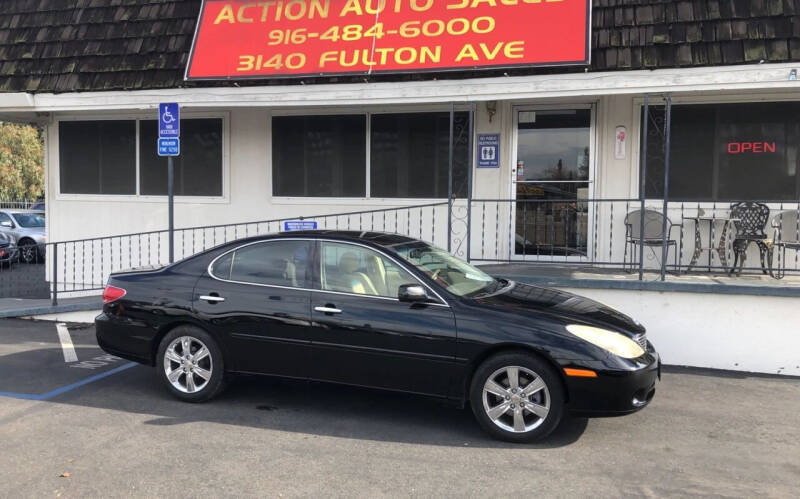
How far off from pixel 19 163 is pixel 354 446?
32.3m

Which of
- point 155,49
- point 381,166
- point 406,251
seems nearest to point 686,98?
point 381,166

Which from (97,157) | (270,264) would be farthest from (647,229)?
(97,157)

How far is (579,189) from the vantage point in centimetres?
917

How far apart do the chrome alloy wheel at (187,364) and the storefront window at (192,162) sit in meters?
5.10

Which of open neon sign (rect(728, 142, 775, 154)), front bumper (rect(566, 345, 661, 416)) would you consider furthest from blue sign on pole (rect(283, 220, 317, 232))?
open neon sign (rect(728, 142, 775, 154))

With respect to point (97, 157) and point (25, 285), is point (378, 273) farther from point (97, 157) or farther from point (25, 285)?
point (25, 285)

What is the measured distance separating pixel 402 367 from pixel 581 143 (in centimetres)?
531

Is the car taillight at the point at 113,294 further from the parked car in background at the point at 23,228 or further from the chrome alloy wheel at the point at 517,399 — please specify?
the parked car in background at the point at 23,228

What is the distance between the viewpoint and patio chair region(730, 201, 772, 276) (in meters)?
7.90

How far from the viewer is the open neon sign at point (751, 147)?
333 inches

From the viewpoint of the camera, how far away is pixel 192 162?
34.6 ft

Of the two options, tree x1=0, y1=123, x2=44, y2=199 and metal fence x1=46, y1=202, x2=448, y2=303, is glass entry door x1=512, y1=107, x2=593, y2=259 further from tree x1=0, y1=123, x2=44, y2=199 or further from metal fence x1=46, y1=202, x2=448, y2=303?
tree x1=0, y1=123, x2=44, y2=199

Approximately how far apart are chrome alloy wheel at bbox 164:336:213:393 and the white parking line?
2.13 metres

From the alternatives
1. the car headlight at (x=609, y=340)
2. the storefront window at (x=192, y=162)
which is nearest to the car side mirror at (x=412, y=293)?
the car headlight at (x=609, y=340)
